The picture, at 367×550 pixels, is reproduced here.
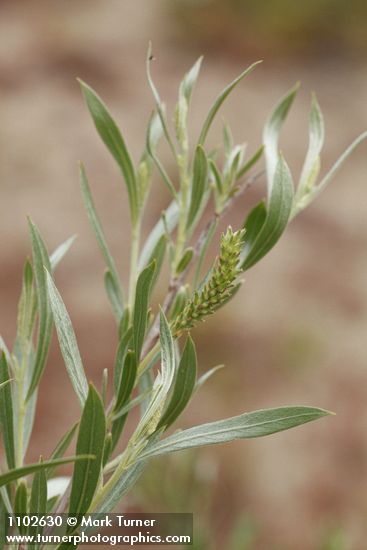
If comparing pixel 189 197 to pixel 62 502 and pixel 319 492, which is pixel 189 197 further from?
pixel 319 492

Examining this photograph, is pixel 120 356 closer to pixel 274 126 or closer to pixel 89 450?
pixel 89 450

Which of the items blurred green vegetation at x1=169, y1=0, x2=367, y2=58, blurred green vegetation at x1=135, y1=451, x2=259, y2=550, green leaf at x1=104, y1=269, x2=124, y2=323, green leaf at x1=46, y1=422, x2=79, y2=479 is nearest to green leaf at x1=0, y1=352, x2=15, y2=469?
green leaf at x1=46, y1=422, x2=79, y2=479

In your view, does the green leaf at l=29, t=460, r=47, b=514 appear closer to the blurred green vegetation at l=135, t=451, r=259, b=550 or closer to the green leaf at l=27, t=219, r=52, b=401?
the green leaf at l=27, t=219, r=52, b=401

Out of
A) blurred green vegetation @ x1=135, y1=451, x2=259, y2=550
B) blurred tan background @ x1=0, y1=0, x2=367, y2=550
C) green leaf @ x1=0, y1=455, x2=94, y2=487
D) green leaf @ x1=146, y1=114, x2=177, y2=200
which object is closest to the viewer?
green leaf @ x1=0, y1=455, x2=94, y2=487

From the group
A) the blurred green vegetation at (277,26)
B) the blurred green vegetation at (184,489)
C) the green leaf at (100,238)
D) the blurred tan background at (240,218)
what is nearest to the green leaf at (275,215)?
the green leaf at (100,238)

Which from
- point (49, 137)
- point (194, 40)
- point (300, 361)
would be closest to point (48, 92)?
point (49, 137)

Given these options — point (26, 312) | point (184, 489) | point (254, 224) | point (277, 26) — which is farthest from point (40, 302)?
point (277, 26)

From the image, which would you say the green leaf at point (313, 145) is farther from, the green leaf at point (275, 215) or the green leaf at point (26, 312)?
the green leaf at point (26, 312)

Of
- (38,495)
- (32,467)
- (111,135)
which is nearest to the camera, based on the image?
(32,467)
